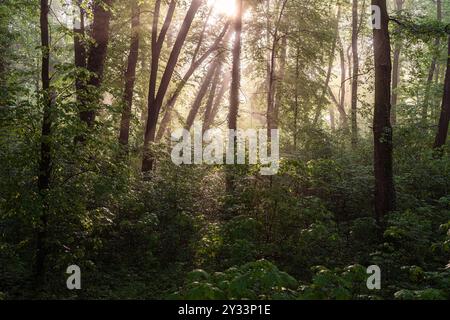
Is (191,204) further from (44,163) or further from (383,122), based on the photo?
(383,122)

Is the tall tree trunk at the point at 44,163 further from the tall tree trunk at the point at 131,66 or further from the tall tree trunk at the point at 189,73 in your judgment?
the tall tree trunk at the point at 189,73

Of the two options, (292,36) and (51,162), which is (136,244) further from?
(292,36)

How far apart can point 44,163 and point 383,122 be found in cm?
737

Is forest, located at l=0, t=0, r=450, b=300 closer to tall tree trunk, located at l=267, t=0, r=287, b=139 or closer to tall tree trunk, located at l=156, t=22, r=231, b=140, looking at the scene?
tall tree trunk, located at l=267, t=0, r=287, b=139

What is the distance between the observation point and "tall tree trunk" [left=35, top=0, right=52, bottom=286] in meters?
7.12

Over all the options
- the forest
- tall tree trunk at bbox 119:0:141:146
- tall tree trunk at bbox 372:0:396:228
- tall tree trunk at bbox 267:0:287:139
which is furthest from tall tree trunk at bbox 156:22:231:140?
tall tree trunk at bbox 372:0:396:228

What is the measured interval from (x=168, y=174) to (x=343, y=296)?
24.2ft

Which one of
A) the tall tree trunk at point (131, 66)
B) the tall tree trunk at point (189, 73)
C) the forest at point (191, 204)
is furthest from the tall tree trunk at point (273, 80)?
the tall tree trunk at point (131, 66)

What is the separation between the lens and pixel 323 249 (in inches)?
367

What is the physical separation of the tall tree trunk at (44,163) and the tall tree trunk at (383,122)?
23.4 ft

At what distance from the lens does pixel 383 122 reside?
10.4m

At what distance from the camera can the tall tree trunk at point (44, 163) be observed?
7.12m

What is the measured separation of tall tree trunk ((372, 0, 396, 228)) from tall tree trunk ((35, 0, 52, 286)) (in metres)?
7.13

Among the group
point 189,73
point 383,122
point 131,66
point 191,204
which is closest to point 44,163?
point 191,204
